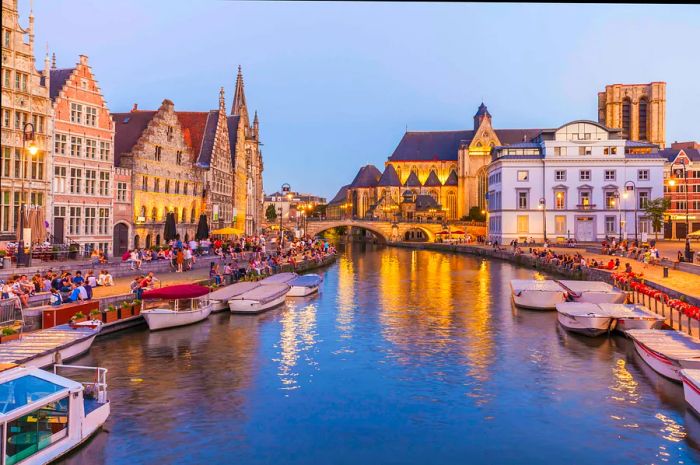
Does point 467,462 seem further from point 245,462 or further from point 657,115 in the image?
point 657,115

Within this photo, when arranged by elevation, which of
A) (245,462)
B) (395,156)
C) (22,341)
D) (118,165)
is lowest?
(245,462)

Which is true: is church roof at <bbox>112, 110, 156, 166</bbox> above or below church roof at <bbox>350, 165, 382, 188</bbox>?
below

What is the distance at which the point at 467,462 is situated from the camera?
1351 centimetres

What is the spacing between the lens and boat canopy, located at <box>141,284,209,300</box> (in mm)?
26953

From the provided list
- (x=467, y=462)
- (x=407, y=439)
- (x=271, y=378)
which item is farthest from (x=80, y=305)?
(x=467, y=462)

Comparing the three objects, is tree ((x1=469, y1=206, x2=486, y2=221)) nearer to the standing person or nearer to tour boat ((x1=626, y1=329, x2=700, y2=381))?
the standing person

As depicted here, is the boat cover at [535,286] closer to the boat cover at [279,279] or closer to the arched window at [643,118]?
the boat cover at [279,279]

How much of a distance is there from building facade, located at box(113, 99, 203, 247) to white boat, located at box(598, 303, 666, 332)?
3570 centimetres

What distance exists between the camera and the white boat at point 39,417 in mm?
11664

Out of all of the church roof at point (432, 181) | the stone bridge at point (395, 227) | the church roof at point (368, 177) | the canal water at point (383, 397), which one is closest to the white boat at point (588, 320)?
the canal water at point (383, 397)

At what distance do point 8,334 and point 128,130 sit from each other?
116ft

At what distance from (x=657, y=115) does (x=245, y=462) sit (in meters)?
121

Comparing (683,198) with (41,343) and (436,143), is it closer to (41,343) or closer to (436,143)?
(436,143)

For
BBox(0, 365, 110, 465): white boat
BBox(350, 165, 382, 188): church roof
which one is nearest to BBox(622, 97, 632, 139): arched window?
BBox(350, 165, 382, 188): church roof
